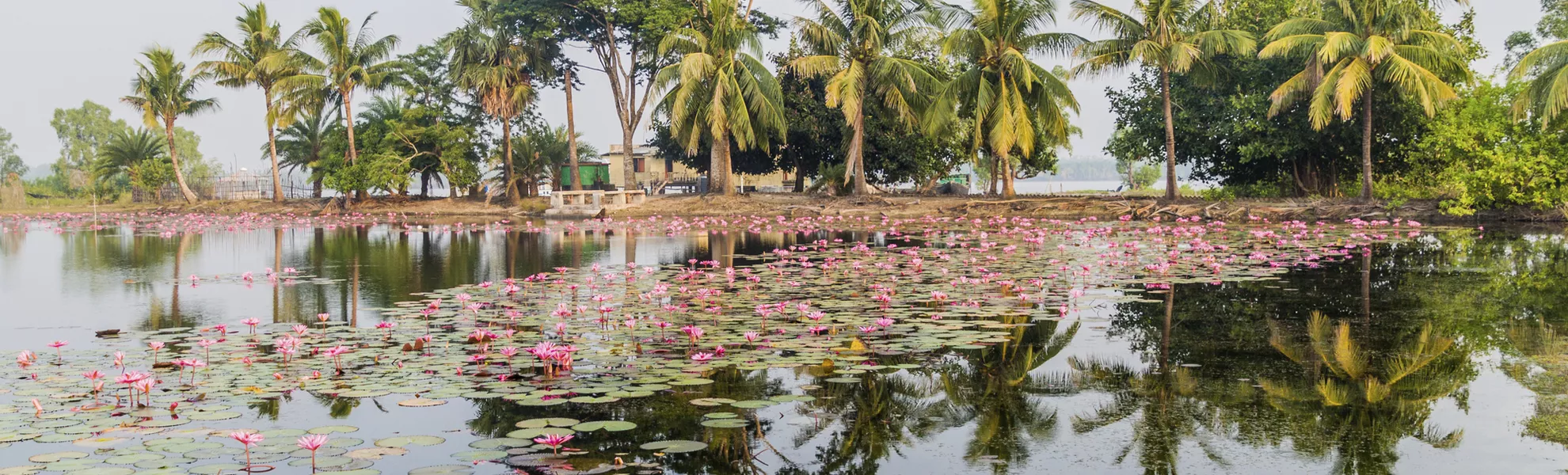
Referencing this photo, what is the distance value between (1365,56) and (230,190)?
146ft

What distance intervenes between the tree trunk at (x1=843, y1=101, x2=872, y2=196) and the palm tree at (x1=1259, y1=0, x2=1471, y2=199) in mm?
11284

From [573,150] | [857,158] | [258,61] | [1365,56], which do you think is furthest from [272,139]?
[1365,56]

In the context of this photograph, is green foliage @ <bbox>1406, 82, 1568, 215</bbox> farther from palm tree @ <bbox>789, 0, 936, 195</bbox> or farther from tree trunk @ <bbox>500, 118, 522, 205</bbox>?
tree trunk @ <bbox>500, 118, 522, 205</bbox>

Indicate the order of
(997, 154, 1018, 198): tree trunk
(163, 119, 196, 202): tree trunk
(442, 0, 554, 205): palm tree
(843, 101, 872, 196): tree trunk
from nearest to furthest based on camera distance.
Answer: (997, 154, 1018, 198): tree trunk
(843, 101, 872, 196): tree trunk
(442, 0, 554, 205): palm tree
(163, 119, 196, 202): tree trunk

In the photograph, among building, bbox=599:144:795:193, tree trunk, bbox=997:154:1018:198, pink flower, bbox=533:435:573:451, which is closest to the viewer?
pink flower, bbox=533:435:573:451

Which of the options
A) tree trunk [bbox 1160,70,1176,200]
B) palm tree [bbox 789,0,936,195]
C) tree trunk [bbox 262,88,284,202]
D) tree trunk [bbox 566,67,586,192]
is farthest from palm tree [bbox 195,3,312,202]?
tree trunk [bbox 1160,70,1176,200]

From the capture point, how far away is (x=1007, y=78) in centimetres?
2855

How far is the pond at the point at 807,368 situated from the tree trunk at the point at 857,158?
17.3 m

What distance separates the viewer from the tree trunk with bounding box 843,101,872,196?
31.0 meters

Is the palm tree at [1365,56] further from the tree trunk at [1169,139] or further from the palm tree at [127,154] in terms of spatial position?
the palm tree at [127,154]

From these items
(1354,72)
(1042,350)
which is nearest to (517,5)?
(1354,72)

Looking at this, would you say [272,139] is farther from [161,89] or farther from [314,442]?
[314,442]

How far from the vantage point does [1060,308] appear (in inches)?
365

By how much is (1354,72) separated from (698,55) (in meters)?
16.6
